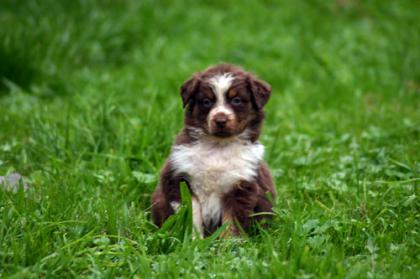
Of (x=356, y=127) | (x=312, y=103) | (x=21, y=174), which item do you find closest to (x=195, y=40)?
(x=312, y=103)

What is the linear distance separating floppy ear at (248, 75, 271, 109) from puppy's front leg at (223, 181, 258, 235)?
65 cm

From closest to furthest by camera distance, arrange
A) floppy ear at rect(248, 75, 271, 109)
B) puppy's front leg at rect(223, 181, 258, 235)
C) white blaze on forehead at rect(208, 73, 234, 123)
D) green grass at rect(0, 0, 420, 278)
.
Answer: green grass at rect(0, 0, 420, 278)
puppy's front leg at rect(223, 181, 258, 235)
white blaze on forehead at rect(208, 73, 234, 123)
floppy ear at rect(248, 75, 271, 109)

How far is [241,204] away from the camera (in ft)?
16.0

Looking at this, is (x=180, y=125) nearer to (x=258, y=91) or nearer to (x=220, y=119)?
(x=258, y=91)

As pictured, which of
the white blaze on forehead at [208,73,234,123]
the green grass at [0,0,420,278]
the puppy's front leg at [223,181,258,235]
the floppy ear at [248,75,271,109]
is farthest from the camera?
the floppy ear at [248,75,271,109]

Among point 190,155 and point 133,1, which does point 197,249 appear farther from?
point 133,1

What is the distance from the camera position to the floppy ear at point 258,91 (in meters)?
5.08

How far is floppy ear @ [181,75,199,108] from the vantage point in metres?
5.05

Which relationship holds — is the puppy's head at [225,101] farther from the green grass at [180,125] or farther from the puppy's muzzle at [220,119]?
the green grass at [180,125]

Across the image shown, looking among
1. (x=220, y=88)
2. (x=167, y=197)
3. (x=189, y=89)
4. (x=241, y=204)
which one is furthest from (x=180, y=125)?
(x=241, y=204)

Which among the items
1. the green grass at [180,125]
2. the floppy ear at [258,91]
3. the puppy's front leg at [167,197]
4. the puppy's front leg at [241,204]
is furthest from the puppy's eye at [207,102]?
the green grass at [180,125]

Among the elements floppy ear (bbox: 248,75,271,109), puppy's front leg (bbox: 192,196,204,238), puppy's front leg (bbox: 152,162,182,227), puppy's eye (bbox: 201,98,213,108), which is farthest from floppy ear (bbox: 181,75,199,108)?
puppy's front leg (bbox: 192,196,204,238)

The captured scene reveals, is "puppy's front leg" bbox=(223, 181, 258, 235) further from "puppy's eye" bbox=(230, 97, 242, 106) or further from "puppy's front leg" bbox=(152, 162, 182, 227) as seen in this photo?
"puppy's eye" bbox=(230, 97, 242, 106)

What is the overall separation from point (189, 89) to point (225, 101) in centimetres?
30
